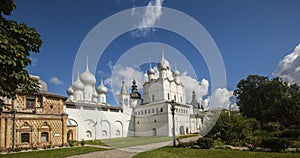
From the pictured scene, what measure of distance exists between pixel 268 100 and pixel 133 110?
99.5 ft

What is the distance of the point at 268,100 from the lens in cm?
4025

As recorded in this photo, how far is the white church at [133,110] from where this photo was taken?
129ft

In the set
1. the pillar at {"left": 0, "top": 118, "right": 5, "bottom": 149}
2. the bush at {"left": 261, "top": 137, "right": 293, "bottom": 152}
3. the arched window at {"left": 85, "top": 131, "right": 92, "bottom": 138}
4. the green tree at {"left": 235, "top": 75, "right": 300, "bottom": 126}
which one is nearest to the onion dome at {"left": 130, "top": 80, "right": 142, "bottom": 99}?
the arched window at {"left": 85, "top": 131, "right": 92, "bottom": 138}

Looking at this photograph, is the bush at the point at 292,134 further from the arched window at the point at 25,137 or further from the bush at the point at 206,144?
the arched window at the point at 25,137

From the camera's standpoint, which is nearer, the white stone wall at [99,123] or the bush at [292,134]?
the bush at [292,134]

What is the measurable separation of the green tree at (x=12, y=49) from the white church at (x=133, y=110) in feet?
104

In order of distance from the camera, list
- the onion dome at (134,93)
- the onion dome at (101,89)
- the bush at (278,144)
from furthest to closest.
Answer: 1. the onion dome at (134,93)
2. the onion dome at (101,89)
3. the bush at (278,144)

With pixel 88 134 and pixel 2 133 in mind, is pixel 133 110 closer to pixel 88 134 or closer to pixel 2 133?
pixel 88 134

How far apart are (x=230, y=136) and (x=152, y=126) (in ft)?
94.9

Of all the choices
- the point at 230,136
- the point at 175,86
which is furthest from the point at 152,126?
the point at 230,136

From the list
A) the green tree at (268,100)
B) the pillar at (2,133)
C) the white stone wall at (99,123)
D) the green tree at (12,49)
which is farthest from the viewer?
the white stone wall at (99,123)

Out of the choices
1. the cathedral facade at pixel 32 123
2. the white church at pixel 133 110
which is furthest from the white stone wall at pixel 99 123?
the cathedral facade at pixel 32 123

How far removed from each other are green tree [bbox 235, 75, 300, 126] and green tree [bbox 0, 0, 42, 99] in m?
38.0

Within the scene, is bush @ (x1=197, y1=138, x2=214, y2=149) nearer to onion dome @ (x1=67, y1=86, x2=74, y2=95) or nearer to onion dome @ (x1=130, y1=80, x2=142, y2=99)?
onion dome @ (x1=67, y1=86, x2=74, y2=95)
